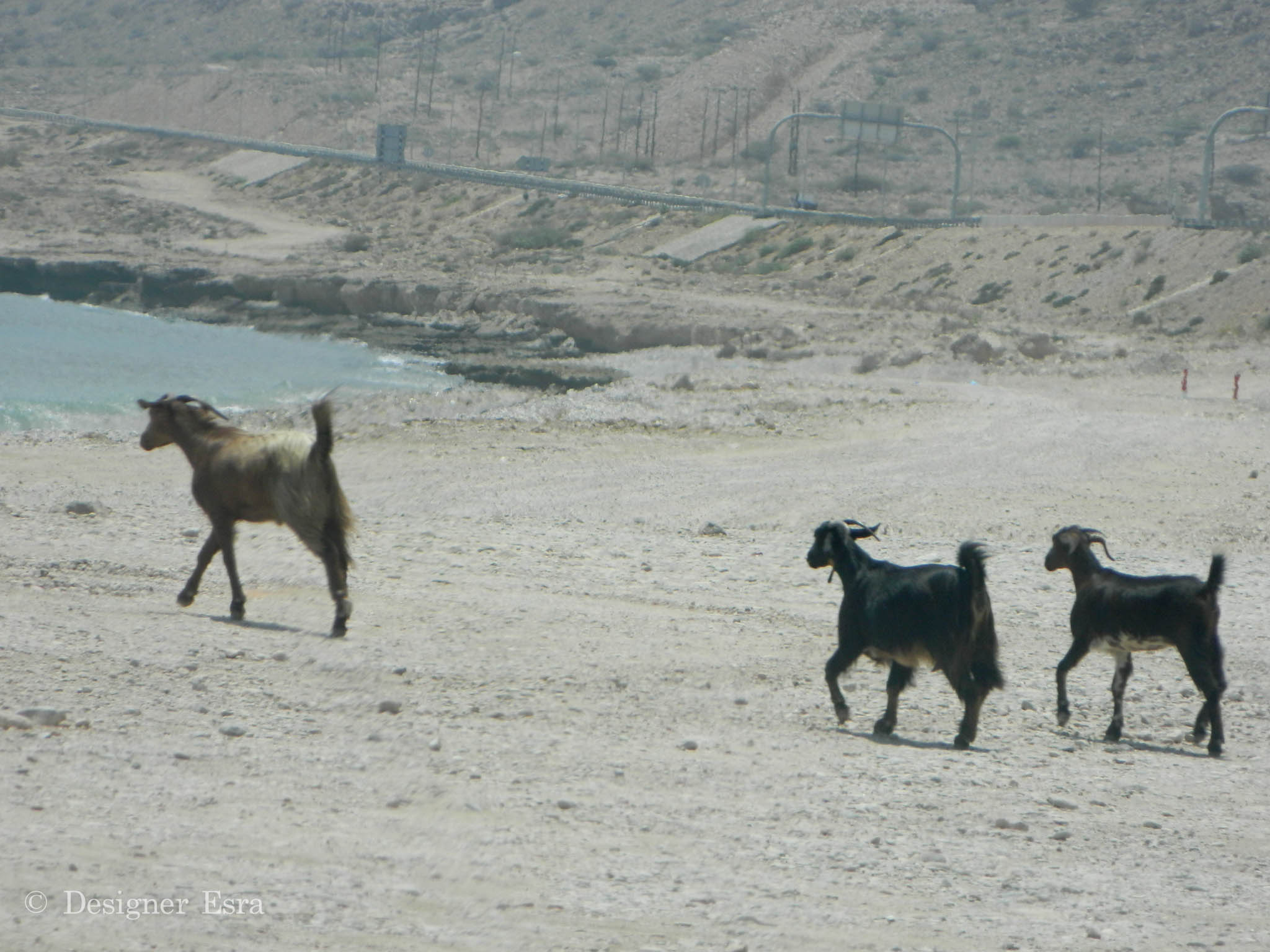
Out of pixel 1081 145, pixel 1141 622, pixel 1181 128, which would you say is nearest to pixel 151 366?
pixel 1141 622

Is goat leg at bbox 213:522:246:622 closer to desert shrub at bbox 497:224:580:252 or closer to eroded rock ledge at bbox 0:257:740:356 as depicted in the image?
eroded rock ledge at bbox 0:257:740:356

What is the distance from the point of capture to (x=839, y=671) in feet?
26.9

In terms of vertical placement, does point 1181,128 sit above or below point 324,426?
above

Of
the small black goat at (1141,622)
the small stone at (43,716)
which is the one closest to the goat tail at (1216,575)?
the small black goat at (1141,622)

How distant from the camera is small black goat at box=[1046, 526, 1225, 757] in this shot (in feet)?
27.4

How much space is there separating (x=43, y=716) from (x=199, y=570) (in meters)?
3.73

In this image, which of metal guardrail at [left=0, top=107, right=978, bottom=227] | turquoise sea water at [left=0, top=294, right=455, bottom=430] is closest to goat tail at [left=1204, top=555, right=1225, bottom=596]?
turquoise sea water at [left=0, top=294, right=455, bottom=430]

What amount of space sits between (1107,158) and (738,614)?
322ft

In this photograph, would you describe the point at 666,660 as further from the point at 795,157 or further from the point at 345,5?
the point at 345,5

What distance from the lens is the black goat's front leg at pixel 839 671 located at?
818cm

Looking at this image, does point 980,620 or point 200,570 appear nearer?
point 980,620

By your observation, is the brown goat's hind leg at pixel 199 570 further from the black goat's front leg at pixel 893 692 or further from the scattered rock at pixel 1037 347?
the scattered rock at pixel 1037 347

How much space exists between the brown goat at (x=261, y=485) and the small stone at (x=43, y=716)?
2.93 meters

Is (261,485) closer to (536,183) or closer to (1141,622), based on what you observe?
(1141,622)
